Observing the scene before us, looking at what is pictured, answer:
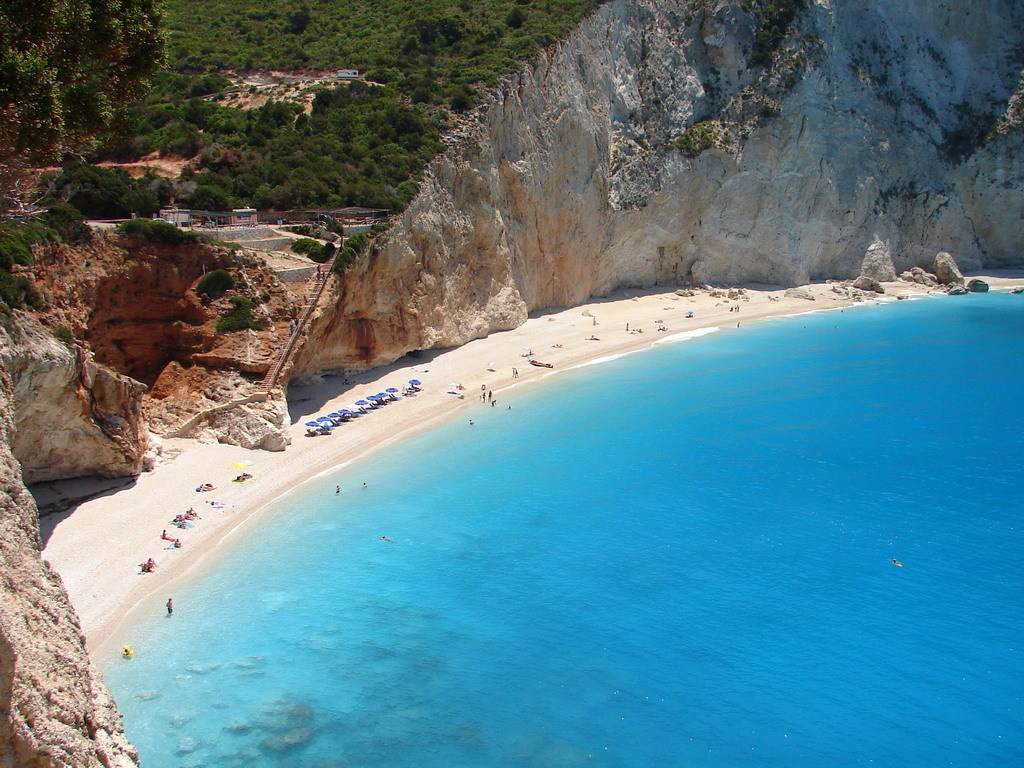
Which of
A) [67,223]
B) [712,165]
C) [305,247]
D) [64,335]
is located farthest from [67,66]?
[712,165]

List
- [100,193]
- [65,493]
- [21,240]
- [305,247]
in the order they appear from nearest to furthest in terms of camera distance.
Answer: [21,240]
[65,493]
[100,193]
[305,247]

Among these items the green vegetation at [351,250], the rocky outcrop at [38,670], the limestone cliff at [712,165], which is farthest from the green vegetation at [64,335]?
the limestone cliff at [712,165]

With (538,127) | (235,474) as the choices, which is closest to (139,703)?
(235,474)

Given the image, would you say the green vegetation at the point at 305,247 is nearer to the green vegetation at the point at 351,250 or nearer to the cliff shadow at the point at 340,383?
the green vegetation at the point at 351,250

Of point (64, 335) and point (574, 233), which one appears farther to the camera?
point (574, 233)

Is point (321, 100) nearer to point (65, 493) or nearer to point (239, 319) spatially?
point (239, 319)

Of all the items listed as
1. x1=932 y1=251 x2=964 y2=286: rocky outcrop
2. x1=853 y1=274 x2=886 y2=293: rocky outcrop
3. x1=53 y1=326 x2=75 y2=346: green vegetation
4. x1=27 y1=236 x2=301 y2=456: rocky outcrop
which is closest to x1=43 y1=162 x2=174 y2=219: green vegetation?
x1=27 y1=236 x2=301 y2=456: rocky outcrop

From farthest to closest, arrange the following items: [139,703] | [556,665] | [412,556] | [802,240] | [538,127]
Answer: [802,240]
[538,127]
[412,556]
[556,665]
[139,703]

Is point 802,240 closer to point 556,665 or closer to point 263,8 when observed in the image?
point 263,8
